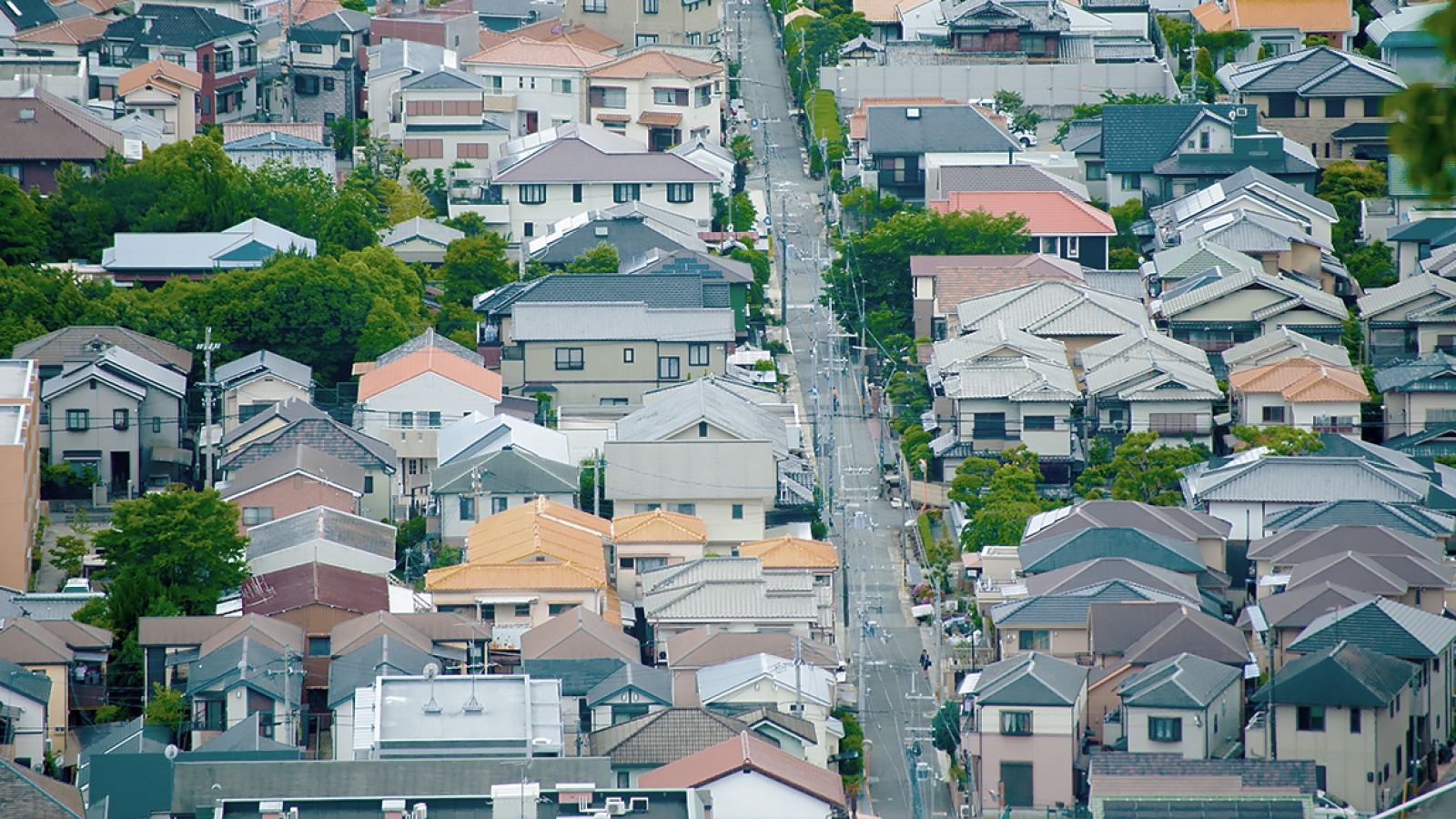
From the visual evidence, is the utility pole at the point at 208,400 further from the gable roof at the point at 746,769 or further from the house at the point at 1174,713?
the house at the point at 1174,713

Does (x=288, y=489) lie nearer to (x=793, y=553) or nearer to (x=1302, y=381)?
(x=793, y=553)

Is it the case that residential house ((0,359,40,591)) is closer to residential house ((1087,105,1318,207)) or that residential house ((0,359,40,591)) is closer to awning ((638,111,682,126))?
awning ((638,111,682,126))

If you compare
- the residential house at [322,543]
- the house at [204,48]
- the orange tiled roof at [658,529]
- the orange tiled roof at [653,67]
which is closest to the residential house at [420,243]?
the orange tiled roof at [653,67]

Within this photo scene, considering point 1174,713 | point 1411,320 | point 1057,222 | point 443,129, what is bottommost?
point 1174,713

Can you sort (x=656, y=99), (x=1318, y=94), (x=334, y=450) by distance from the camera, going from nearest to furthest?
(x=334, y=450), (x=1318, y=94), (x=656, y=99)

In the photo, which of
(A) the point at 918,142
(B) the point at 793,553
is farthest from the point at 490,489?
(A) the point at 918,142
